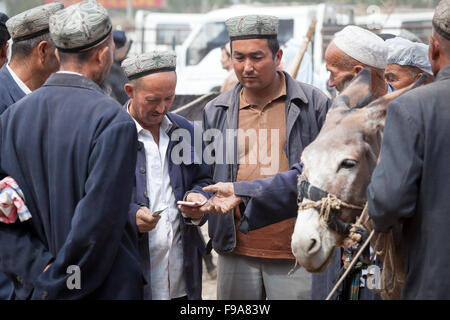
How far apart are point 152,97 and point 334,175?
4.31 feet

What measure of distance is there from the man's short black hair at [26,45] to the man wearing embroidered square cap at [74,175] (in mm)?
779

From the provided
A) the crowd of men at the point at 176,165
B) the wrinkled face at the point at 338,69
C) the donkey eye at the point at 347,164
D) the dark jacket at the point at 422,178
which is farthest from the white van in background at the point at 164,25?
the dark jacket at the point at 422,178

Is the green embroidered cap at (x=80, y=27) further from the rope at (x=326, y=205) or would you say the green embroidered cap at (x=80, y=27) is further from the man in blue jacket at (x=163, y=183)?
the rope at (x=326, y=205)

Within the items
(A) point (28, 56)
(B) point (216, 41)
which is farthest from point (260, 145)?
(B) point (216, 41)

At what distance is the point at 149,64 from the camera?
364cm

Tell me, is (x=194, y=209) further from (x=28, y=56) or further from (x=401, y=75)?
(x=401, y=75)

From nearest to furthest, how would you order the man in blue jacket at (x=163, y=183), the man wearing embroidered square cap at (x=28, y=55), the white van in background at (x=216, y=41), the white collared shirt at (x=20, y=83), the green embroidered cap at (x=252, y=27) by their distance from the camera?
1. the man in blue jacket at (x=163, y=183)
2. the man wearing embroidered square cap at (x=28, y=55)
3. the white collared shirt at (x=20, y=83)
4. the green embroidered cap at (x=252, y=27)
5. the white van in background at (x=216, y=41)

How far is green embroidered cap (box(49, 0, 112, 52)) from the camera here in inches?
111

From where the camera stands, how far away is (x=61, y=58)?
293cm

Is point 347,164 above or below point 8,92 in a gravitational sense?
above

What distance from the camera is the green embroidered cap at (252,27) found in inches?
151

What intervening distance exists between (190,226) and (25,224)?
1076mm

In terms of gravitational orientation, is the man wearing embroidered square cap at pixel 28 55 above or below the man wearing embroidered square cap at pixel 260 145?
above

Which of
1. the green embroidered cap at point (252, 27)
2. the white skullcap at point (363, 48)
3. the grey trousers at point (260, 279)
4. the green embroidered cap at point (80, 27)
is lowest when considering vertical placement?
the grey trousers at point (260, 279)
